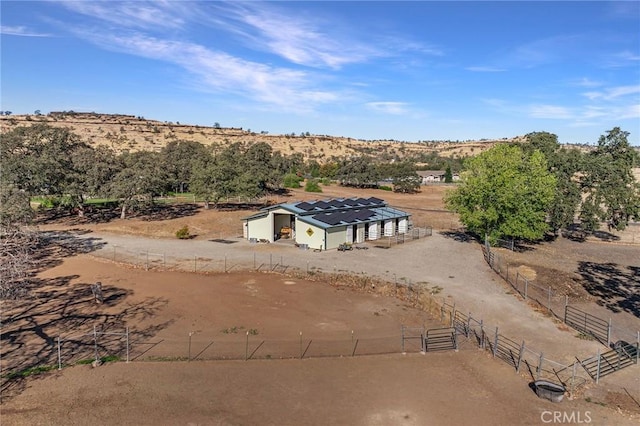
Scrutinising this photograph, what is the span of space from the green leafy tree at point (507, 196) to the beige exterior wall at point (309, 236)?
15.2 meters

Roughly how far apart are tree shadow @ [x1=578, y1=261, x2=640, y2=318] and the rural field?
0.18 meters

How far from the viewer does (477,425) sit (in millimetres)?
15852

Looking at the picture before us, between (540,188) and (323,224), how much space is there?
2214 cm

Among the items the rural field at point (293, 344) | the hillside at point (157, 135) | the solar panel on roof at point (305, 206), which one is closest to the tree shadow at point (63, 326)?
the rural field at point (293, 344)

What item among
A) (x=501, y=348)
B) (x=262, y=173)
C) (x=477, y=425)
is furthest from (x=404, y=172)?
(x=477, y=425)

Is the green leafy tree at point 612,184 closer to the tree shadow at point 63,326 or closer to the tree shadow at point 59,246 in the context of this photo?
the tree shadow at point 63,326

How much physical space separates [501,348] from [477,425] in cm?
728

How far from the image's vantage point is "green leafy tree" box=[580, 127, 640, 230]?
47781mm

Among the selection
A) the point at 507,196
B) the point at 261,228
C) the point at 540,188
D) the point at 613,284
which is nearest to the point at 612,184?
the point at 540,188

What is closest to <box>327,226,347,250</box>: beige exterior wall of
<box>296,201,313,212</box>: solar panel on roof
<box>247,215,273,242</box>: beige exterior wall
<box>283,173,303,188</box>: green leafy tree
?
<box>296,201,313,212</box>: solar panel on roof

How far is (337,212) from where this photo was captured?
50000 mm

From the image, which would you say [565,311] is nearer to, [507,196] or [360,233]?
[507,196]

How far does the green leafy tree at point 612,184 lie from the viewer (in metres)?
47.8

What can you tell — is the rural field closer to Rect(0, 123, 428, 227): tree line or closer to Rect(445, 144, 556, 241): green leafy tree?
Rect(445, 144, 556, 241): green leafy tree
